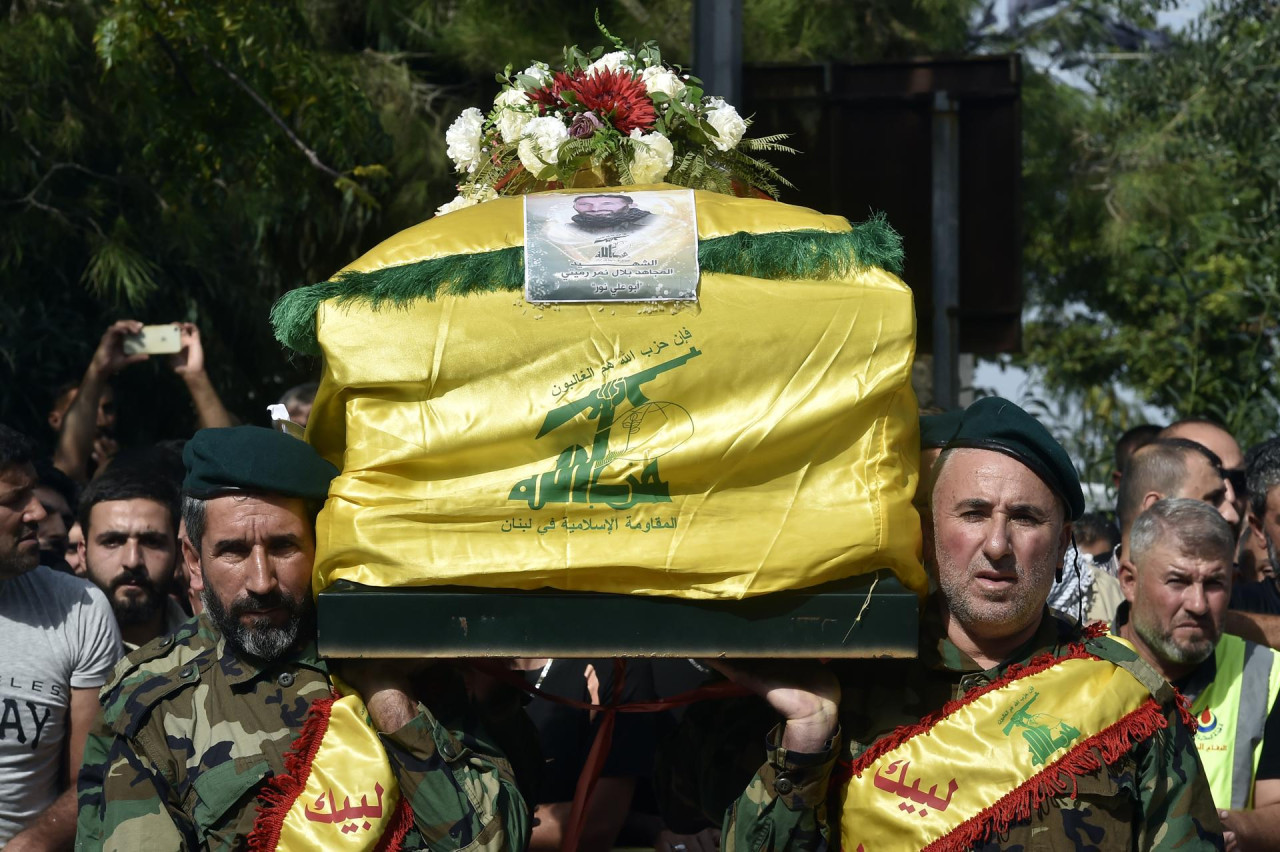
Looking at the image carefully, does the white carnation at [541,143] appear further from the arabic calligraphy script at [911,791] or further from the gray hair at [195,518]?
the arabic calligraphy script at [911,791]

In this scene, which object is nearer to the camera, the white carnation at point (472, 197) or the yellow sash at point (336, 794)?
the yellow sash at point (336, 794)

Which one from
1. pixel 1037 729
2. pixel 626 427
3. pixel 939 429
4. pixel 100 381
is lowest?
pixel 1037 729

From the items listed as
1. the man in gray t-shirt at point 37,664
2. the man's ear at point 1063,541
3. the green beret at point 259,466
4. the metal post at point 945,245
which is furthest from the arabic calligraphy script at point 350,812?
the metal post at point 945,245

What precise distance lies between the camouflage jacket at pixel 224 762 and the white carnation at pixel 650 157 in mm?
1232

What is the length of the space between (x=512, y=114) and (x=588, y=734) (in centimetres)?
159

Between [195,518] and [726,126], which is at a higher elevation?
[726,126]

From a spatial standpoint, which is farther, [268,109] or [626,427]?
[268,109]

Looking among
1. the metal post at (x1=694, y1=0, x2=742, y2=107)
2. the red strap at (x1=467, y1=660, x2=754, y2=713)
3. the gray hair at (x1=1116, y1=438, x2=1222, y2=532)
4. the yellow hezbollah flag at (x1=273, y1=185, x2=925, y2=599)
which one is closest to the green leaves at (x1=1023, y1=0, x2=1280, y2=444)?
the gray hair at (x1=1116, y1=438, x2=1222, y2=532)

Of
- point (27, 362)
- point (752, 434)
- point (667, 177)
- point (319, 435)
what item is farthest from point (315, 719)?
point (27, 362)

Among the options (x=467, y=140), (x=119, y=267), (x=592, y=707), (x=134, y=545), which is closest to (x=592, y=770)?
(x=592, y=707)

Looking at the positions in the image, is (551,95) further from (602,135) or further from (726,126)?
(726,126)

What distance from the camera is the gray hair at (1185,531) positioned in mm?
4316

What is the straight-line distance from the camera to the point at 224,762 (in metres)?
3.45

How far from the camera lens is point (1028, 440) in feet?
11.3
